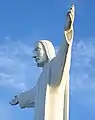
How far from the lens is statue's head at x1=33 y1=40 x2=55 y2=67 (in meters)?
13.4

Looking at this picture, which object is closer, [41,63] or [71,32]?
[71,32]

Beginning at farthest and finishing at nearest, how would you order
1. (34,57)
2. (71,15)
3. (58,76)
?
(34,57) < (58,76) < (71,15)

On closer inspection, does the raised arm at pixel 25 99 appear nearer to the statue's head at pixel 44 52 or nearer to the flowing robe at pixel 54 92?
the flowing robe at pixel 54 92

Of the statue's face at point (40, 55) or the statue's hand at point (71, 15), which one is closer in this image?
the statue's hand at point (71, 15)

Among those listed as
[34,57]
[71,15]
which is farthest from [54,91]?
[71,15]

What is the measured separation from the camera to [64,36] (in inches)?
480

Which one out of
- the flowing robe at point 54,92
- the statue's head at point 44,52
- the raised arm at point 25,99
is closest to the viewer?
the flowing robe at point 54,92

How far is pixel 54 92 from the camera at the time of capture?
42.8ft

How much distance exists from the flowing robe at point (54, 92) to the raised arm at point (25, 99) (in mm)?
401

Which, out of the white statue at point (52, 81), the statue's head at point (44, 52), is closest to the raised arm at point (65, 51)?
the white statue at point (52, 81)

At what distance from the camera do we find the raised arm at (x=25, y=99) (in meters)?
13.8

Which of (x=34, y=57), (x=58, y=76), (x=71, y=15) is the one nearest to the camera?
(x=71, y=15)

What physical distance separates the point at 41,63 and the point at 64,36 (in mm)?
1570

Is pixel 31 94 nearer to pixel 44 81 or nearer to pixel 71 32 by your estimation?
pixel 44 81
